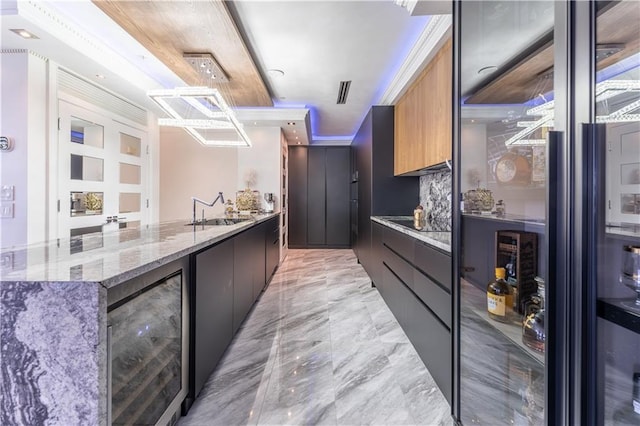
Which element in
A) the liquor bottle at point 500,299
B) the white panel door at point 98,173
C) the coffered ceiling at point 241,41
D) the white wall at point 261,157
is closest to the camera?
the liquor bottle at point 500,299

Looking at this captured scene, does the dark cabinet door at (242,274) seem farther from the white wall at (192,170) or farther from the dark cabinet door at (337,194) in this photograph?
the dark cabinet door at (337,194)

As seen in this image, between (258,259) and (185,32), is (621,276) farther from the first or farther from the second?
(185,32)

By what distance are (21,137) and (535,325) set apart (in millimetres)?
4185

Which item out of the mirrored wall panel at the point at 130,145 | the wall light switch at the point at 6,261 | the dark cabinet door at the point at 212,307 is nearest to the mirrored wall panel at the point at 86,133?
the mirrored wall panel at the point at 130,145

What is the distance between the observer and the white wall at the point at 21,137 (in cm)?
277

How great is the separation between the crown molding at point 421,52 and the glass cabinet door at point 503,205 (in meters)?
0.93

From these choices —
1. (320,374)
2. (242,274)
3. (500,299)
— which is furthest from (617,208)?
(242,274)

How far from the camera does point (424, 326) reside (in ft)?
6.65

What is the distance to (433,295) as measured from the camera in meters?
1.86

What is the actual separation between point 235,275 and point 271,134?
11.3 feet

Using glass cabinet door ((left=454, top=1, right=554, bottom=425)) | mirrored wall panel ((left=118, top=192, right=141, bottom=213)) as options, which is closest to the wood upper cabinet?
glass cabinet door ((left=454, top=1, right=554, bottom=425))

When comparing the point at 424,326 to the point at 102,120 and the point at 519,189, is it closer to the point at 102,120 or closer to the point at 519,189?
the point at 519,189

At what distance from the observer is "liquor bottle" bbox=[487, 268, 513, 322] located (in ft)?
4.03

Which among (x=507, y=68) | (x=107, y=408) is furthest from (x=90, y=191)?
(x=507, y=68)
